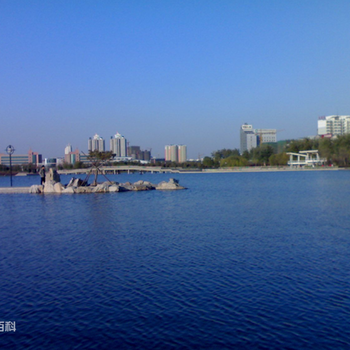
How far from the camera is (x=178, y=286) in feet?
28.2

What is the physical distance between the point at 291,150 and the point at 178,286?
99.5m

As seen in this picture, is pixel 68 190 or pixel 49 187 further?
pixel 49 187

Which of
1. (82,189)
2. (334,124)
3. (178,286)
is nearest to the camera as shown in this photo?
(178,286)

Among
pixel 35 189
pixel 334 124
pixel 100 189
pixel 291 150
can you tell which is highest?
pixel 334 124

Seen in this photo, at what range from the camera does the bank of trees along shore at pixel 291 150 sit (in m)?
86.3

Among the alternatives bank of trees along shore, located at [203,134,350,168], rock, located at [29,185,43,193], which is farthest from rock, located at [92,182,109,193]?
bank of trees along shore, located at [203,134,350,168]

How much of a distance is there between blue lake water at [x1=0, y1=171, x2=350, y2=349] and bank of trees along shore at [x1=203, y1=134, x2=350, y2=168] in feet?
249

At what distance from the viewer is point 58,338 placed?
6.39 m

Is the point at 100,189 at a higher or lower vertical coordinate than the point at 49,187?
lower

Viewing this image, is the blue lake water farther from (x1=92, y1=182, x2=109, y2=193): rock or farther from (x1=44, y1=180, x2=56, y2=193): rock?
(x1=44, y1=180, x2=56, y2=193): rock

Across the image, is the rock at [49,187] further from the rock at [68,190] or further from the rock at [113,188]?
the rock at [113,188]

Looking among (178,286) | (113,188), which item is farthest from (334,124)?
(178,286)

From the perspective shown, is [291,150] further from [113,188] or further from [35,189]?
[35,189]

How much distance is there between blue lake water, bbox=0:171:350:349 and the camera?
6426mm
